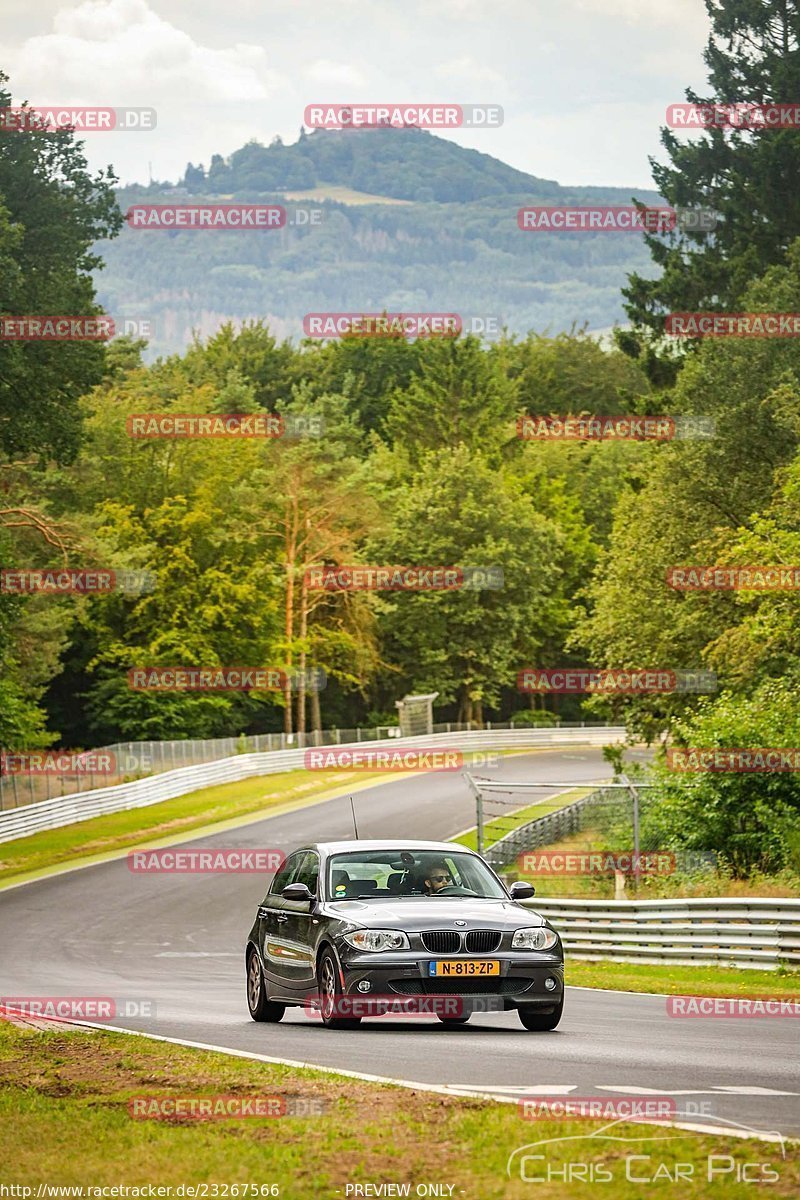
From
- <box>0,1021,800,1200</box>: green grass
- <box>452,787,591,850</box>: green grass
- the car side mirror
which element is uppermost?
<box>0,1021,800,1200</box>: green grass

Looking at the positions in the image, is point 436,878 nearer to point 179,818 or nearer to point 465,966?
point 465,966

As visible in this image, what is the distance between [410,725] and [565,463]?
34350 millimetres

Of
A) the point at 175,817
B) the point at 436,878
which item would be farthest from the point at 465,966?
the point at 175,817

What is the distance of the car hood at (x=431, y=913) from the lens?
13.2m

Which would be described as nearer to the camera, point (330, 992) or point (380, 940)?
point (380, 940)

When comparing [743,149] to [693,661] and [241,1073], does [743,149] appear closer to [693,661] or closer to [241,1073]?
[693,661]

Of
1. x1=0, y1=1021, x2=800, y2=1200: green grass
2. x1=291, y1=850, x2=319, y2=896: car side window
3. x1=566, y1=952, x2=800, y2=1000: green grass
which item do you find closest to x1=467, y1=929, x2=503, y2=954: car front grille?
x1=291, y1=850, x2=319, y2=896: car side window

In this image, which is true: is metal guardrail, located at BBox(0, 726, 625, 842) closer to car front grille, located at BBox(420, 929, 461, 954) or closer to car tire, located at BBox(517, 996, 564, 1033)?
car tire, located at BBox(517, 996, 564, 1033)

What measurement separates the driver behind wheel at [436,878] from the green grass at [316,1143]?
4124 millimetres

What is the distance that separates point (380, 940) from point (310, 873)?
6.07 ft

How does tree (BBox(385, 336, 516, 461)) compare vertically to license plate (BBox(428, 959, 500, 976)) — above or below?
above

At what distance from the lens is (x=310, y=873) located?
48.7ft

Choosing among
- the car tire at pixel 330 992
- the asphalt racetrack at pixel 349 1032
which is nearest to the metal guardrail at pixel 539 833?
the asphalt racetrack at pixel 349 1032

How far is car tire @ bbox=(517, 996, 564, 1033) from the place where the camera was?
44.4ft
